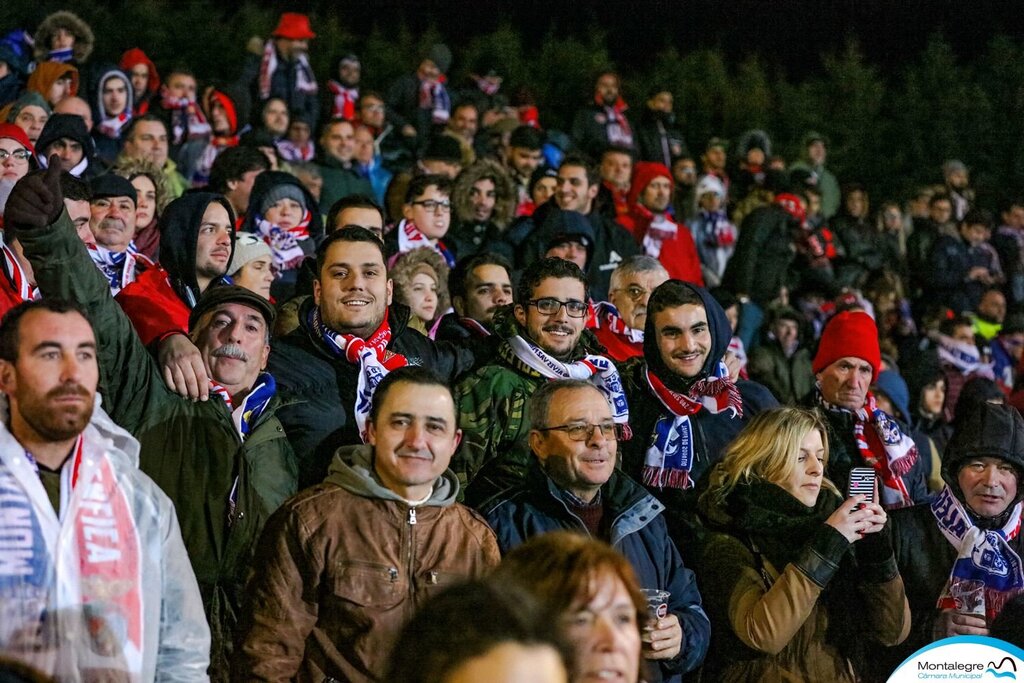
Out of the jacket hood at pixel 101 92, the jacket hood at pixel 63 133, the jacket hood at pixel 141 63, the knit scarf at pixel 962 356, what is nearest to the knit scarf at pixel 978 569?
the jacket hood at pixel 63 133

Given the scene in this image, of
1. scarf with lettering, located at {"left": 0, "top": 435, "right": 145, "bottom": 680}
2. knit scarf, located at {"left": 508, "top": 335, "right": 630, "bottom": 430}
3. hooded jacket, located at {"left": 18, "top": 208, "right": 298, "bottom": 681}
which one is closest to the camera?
scarf with lettering, located at {"left": 0, "top": 435, "right": 145, "bottom": 680}

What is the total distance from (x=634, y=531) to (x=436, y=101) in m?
9.39

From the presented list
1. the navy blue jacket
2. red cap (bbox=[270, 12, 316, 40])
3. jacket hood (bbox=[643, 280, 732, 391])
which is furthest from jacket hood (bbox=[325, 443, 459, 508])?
red cap (bbox=[270, 12, 316, 40])

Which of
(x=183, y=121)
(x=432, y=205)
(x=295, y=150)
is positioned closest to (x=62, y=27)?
(x=183, y=121)

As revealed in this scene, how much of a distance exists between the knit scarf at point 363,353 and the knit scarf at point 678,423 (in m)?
1.16

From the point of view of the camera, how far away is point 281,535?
12.9 ft

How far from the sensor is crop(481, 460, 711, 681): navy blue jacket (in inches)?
181

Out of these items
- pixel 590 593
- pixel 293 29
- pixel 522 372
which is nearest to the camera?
pixel 590 593

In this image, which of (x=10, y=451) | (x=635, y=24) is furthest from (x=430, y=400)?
(x=635, y=24)

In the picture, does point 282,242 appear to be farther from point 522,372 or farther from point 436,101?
point 436,101

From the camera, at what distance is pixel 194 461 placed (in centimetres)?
448

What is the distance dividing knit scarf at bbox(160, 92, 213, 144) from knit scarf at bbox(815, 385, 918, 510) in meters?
6.07

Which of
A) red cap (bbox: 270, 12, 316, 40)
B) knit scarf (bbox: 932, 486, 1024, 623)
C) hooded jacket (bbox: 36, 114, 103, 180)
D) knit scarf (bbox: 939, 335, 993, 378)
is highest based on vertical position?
red cap (bbox: 270, 12, 316, 40)

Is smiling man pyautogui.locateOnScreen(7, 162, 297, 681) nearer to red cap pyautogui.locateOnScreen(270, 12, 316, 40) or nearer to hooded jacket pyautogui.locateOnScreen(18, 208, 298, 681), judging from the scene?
hooded jacket pyautogui.locateOnScreen(18, 208, 298, 681)
